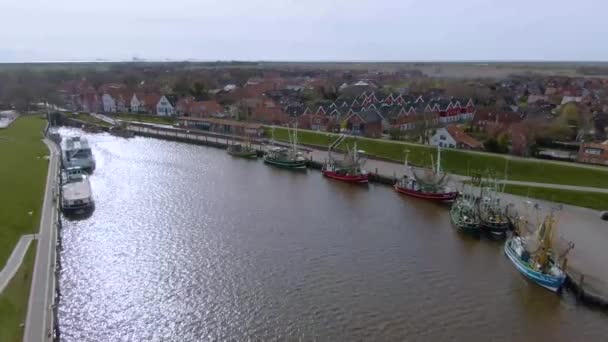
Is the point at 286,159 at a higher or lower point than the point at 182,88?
lower

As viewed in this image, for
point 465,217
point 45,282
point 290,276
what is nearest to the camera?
point 45,282

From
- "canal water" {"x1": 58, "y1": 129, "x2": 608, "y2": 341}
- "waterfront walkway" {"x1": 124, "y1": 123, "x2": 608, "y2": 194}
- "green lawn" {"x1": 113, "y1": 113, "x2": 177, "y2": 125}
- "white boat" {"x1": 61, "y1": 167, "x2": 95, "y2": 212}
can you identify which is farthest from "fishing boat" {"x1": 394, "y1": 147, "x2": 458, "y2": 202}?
"green lawn" {"x1": 113, "y1": 113, "x2": 177, "y2": 125}

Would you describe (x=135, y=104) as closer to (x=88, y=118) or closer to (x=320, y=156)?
(x=88, y=118)

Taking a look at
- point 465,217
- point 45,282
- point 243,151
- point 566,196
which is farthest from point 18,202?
point 566,196

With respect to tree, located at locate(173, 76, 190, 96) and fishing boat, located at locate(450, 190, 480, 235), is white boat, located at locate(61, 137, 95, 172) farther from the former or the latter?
tree, located at locate(173, 76, 190, 96)

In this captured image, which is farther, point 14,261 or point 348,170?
point 348,170

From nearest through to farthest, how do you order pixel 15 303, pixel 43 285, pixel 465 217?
pixel 15 303 < pixel 43 285 < pixel 465 217

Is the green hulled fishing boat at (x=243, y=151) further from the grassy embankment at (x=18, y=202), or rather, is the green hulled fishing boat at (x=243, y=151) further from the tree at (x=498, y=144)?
the tree at (x=498, y=144)
